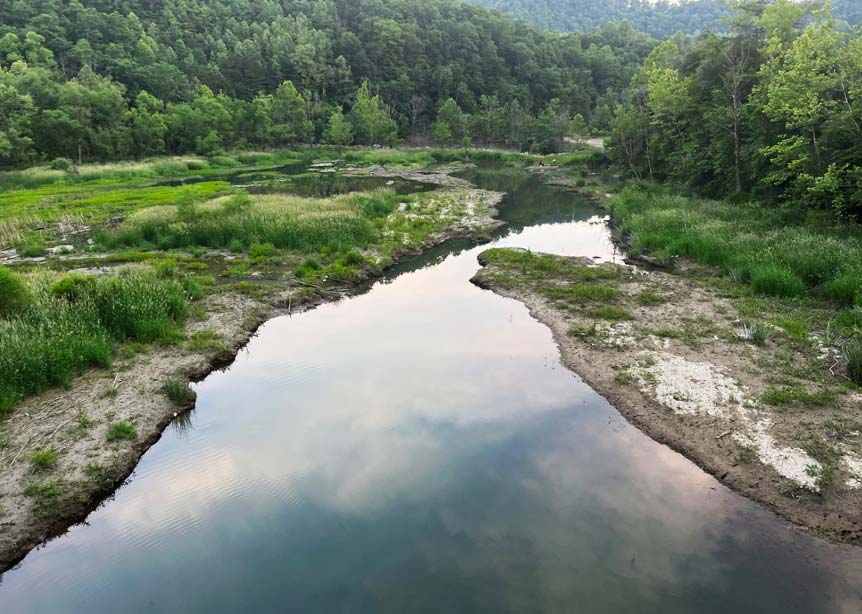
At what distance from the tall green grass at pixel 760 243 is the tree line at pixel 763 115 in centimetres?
185

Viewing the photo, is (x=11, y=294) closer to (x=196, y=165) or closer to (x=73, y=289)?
(x=73, y=289)

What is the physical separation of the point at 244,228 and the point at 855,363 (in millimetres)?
31509

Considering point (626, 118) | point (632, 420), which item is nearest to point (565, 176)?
point (626, 118)

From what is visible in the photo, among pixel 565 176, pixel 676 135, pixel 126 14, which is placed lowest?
pixel 565 176

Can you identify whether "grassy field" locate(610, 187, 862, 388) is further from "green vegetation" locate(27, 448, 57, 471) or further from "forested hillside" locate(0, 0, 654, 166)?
"forested hillside" locate(0, 0, 654, 166)

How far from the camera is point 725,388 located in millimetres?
15406

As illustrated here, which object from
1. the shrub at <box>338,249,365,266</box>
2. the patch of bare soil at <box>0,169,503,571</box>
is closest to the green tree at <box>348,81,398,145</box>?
the shrub at <box>338,249,365,266</box>

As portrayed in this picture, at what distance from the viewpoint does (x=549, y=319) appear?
22.2 metres

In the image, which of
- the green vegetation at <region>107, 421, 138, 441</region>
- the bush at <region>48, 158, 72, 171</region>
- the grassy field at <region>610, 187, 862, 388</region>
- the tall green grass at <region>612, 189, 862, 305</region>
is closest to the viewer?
the green vegetation at <region>107, 421, 138, 441</region>

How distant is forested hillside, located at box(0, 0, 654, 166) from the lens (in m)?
96.2

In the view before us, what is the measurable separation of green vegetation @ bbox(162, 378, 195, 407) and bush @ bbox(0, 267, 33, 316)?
670 cm

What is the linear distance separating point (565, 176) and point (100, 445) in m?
74.5

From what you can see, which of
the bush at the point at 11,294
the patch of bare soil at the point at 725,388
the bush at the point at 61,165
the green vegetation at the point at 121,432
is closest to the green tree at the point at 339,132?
the bush at the point at 61,165

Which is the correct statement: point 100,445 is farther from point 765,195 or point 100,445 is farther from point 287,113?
point 287,113
